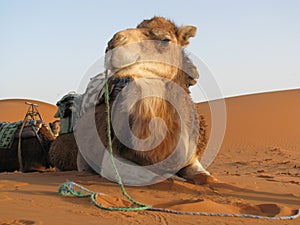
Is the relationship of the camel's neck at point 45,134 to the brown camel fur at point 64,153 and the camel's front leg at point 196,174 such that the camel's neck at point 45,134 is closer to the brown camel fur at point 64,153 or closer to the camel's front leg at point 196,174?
the brown camel fur at point 64,153

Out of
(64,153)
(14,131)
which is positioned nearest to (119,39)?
(64,153)

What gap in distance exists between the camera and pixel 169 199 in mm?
3908

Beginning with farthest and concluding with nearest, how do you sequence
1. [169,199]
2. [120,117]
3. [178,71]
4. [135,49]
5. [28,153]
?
[28,153]
[178,71]
[120,117]
[135,49]
[169,199]

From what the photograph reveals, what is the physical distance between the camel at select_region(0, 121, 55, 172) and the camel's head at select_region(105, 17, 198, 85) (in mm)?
3040

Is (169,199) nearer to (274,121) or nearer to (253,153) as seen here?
(253,153)

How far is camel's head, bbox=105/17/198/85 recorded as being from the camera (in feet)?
14.0

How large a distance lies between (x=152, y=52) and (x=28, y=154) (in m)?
3.35

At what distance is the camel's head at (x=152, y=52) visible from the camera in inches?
168

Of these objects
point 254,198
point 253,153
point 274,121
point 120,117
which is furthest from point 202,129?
point 274,121

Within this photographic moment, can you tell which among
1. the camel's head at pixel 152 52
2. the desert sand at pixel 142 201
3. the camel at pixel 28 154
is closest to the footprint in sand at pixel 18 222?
the desert sand at pixel 142 201

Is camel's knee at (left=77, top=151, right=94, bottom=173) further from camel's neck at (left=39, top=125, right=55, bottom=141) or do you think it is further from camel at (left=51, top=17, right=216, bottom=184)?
camel's neck at (left=39, top=125, right=55, bottom=141)

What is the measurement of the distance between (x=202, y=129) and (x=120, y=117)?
3.70 feet

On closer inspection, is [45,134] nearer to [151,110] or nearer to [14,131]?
[14,131]

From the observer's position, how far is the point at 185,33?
215 inches
